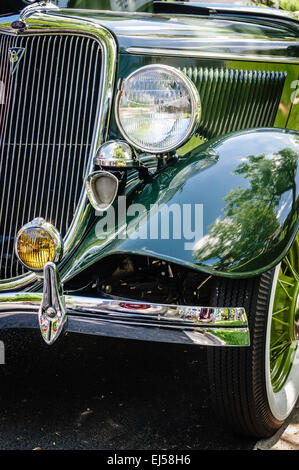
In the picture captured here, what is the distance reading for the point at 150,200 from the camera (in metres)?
2.22

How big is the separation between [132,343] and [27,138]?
1288 mm

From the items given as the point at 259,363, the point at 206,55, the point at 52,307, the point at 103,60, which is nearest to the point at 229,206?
the point at 259,363

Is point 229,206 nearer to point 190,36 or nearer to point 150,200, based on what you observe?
point 150,200

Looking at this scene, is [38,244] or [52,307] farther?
[38,244]

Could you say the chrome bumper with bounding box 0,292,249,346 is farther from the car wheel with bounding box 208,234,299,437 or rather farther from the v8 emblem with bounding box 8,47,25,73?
the v8 emblem with bounding box 8,47,25,73

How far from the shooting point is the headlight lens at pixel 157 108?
230 cm

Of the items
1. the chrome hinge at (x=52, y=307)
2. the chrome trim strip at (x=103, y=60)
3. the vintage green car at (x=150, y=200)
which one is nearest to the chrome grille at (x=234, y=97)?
the vintage green car at (x=150, y=200)

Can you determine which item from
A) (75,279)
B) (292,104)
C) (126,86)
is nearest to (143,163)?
(126,86)

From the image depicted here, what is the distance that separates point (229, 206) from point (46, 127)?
0.95 m

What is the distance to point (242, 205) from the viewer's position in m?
2.08

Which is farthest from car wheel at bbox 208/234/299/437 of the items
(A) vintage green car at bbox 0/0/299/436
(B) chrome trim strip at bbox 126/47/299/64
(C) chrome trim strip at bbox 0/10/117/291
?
(B) chrome trim strip at bbox 126/47/299/64

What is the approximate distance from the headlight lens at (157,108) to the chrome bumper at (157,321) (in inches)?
25.5

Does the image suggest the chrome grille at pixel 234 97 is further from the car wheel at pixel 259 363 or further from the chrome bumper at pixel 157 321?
the chrome bumper at pixel 157 321
